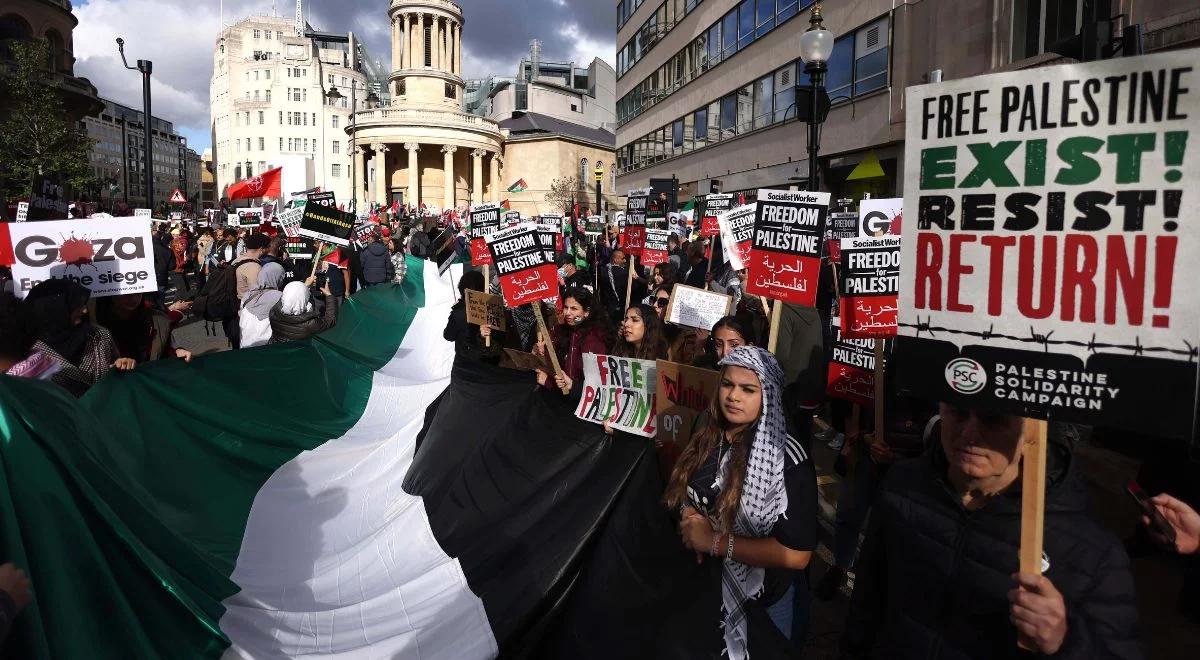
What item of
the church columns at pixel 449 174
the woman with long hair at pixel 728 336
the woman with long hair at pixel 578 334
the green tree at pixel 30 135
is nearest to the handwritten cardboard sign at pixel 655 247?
the woman with long hair at pixel 578 334

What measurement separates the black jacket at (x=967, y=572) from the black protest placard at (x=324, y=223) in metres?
10.7

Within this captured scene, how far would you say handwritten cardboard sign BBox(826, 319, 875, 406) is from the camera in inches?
193

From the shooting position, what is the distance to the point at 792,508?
2711mm

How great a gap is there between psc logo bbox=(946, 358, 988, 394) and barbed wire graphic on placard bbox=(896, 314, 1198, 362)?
8 cm

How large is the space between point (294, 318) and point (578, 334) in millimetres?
3641

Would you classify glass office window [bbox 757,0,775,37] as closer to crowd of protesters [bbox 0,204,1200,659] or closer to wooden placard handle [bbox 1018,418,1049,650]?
crowd of protesters [bbox 0,204,1200,659]

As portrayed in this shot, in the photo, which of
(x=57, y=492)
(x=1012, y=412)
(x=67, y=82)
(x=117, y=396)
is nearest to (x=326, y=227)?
(x=117, y=396)

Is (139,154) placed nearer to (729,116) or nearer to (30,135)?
(30,135)

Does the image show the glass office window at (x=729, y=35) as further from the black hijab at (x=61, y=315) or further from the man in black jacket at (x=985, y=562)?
the man in black jacket at (x=985, y=562)

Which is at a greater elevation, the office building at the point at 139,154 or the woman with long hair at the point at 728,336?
the office building at the point at 139,154

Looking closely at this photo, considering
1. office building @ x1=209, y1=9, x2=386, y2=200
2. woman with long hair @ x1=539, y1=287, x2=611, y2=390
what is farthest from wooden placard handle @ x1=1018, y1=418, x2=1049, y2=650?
office building @ x1=209, y1=9, x2=386, y2=200

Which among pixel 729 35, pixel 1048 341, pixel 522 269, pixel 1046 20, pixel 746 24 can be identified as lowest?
pixel 1048 341

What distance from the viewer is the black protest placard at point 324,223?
1155 centimetres

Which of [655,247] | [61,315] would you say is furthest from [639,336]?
[655,247]
